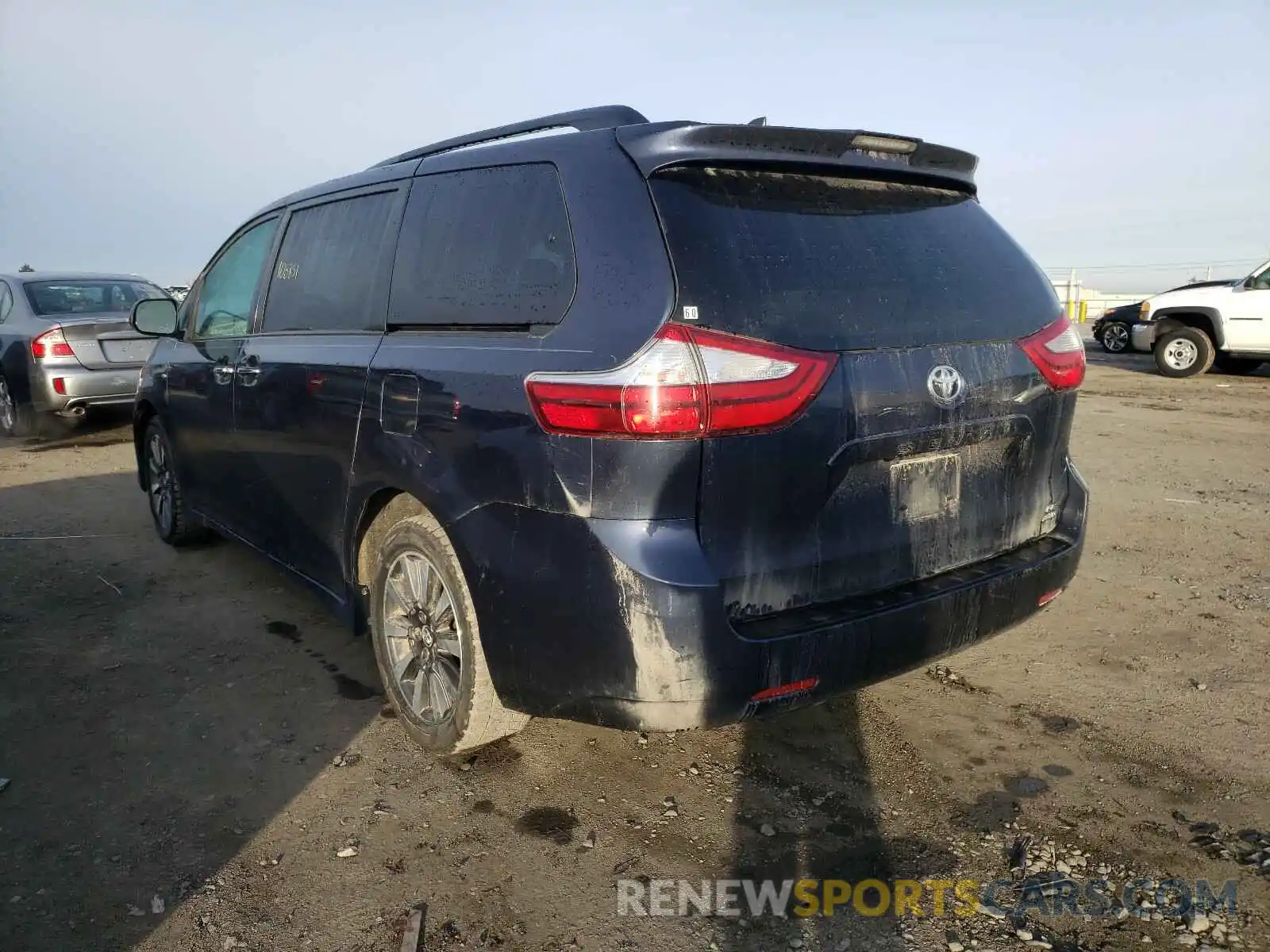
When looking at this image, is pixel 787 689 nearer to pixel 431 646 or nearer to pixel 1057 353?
pixel 431 646

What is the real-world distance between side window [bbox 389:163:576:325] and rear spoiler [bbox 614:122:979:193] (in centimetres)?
28

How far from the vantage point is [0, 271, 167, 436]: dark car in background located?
849cm

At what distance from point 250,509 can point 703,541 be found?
8.67 ft

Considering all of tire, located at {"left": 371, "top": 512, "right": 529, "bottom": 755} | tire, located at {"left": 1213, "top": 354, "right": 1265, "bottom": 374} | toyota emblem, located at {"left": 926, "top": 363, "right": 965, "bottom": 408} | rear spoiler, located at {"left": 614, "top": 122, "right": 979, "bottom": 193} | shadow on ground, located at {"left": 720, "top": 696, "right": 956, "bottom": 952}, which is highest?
rear spoiler, located at {"left": 614, "top": 122, "right": 979, "bottom": 193}

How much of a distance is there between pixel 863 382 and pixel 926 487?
1.32ft

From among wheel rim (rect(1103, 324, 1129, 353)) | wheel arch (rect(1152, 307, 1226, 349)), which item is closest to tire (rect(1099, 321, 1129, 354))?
wheel rim (rect(1103, 324, 1129, 353))

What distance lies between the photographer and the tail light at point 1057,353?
276 cm

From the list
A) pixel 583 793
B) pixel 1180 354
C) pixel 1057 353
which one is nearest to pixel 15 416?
pixel 583 793

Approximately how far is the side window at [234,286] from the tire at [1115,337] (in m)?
17.2

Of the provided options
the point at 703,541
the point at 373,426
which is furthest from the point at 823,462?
the point at 373,426

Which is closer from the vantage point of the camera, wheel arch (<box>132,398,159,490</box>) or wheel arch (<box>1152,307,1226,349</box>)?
wheel arch (<box>132,398,159,490</box>)

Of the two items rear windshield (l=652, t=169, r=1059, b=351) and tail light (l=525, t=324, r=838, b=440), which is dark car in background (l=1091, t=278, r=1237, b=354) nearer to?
rear windshield (l=652, t=169, r=1059, b=351)

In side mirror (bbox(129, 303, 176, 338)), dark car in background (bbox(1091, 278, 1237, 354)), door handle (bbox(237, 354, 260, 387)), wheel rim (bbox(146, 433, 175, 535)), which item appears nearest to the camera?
door handle (bbox(237, 354, 260, 387))

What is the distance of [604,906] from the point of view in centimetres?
228
